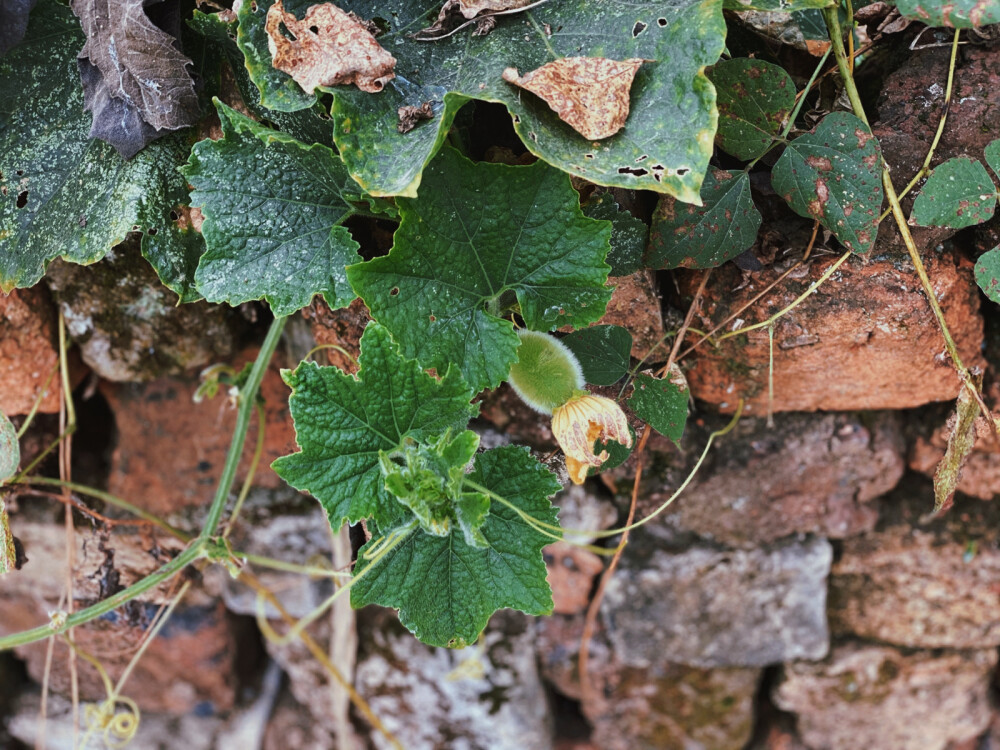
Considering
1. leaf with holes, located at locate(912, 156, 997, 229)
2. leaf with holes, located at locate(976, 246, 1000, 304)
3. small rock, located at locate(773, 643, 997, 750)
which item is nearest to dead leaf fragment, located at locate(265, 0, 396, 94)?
leaf with holes, located at locate(912, 156, 997, 229)

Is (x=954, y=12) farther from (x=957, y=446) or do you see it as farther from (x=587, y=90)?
(x=957, y=446)

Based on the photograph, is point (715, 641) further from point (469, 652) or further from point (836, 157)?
point (836, 157)

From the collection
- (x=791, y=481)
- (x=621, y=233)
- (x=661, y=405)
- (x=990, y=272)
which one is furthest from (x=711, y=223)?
(x=791, y=481)

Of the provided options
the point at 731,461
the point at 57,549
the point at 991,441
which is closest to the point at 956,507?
the point at 991,441

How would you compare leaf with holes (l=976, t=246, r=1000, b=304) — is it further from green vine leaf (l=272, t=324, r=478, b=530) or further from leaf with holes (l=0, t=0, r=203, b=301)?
leaf with holes (l=0, t=0, r=203, b=301)

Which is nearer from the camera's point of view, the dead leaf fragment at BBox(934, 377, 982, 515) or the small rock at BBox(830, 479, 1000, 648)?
the dead leaf fragment at BBox(934, 377, 982, 515)
